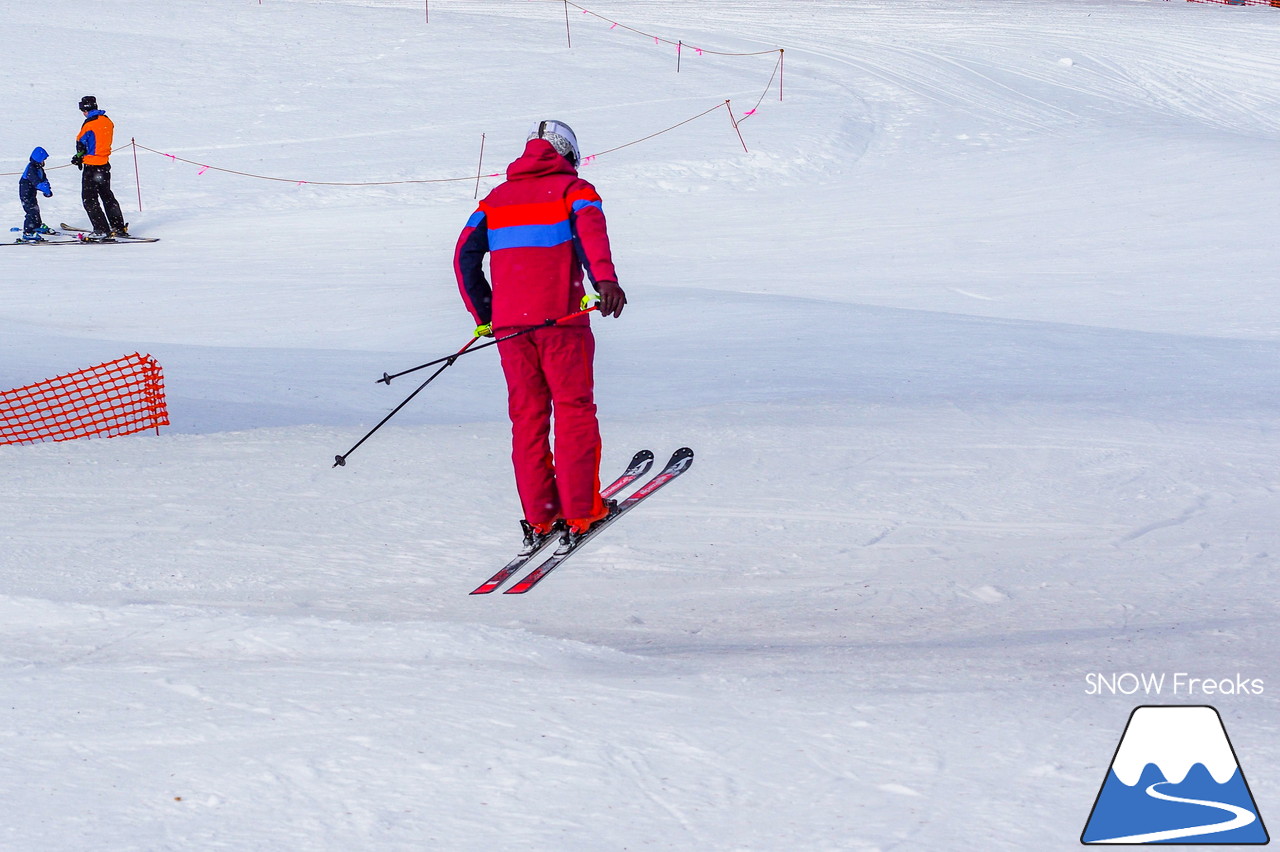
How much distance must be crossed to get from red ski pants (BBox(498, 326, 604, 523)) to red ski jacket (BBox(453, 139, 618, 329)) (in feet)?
0.35

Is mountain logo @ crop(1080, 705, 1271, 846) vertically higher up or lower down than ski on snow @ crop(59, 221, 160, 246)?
higher up

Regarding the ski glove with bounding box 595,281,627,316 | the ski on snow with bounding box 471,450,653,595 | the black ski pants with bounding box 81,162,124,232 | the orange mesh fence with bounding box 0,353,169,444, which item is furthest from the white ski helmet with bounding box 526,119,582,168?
the black ski pants with bounding box 81,162,124,232

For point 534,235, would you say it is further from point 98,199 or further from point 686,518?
point 98,199

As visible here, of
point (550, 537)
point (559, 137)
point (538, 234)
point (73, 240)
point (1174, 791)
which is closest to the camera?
point (1174, 791)

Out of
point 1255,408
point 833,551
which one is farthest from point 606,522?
point 1255,408

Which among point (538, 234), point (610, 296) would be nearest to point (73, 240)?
point (538, 234)

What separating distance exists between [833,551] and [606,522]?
0.94 meters

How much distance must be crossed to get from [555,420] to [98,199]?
40.1 ft

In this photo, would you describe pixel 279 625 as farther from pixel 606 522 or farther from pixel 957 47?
pixel 957 47

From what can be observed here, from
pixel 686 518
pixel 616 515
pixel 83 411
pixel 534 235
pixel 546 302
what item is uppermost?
pixel 534 235

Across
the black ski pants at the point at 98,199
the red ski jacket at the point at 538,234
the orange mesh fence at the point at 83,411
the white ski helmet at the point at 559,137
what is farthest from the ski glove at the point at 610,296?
the black ski pants at the point at 98,199

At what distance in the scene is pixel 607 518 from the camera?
5.26 m

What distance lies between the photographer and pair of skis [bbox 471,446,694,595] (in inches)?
188

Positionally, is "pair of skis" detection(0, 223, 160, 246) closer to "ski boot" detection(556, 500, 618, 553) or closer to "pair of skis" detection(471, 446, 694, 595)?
"pair of skis" detection(471, 446, 694, 595)
